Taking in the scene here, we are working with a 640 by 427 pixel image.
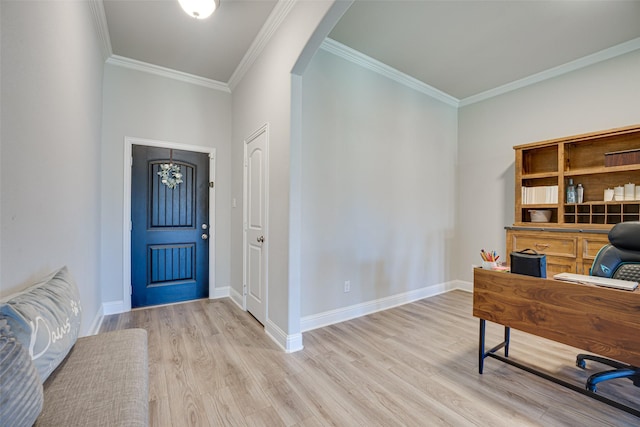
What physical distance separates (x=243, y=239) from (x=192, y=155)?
1.32 metres

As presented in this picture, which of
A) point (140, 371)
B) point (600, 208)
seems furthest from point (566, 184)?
point (140, 371)

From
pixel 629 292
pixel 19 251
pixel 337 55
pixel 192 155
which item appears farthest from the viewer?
pixel 192 155

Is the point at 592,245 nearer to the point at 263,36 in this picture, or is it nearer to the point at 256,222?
the point at 256,222

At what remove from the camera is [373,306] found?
326 cm

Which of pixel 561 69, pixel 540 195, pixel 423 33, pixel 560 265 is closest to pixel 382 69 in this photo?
pixel 423 33

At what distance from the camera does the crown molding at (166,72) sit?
3117 mm

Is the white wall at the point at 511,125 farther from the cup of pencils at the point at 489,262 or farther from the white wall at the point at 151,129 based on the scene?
the white wall at the point at 151,129

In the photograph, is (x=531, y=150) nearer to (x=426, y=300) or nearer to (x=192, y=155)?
→ (x=426, y=300)

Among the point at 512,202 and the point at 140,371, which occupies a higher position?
the point at 512,202

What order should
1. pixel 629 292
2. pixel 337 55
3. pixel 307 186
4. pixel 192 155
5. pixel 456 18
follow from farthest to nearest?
1. pixel 192 155
2. pixel 337 55
3. pixel 307 186
4. pixel 456 18
5. pixel 629 292

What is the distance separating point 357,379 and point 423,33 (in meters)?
3.19

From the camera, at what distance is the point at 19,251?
3.71 ft

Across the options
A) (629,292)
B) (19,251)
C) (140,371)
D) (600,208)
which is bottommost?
(140,371)

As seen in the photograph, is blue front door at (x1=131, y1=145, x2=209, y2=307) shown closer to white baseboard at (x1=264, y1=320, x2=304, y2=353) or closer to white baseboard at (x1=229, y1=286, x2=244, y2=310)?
white baseboard at (x1=229, y1=286, x2=244, y2=310)
